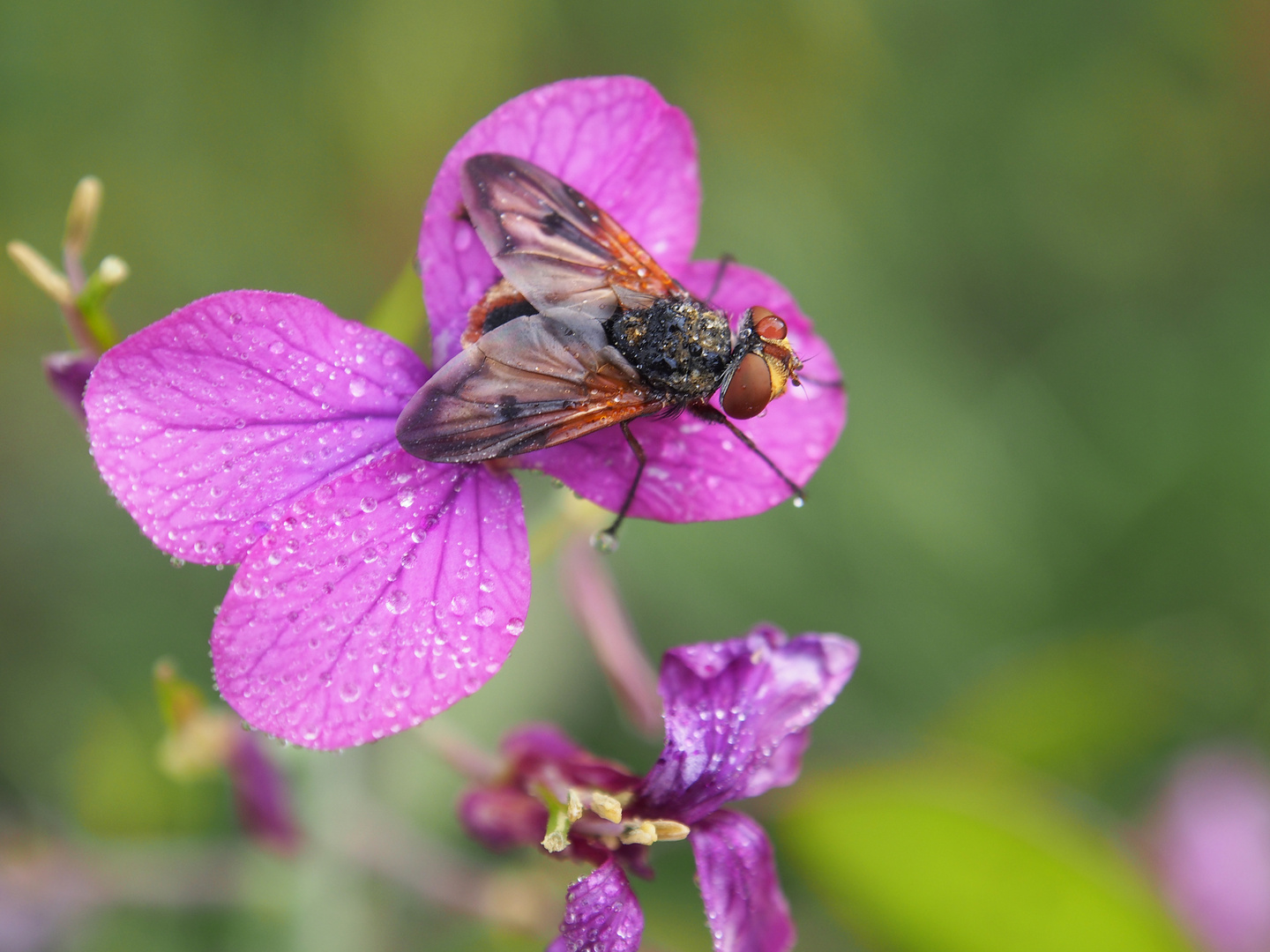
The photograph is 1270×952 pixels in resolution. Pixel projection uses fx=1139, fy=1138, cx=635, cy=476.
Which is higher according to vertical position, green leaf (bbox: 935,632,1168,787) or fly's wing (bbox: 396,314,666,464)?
fly's wing (bbox: 396,314,666,464)

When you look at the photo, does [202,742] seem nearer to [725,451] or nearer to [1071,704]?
[725,451]

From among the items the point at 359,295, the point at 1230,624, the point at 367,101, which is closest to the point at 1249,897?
the point at 1230,624

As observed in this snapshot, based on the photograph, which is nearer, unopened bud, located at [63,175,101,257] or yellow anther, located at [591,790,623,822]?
yellow anther, located at [591,790,623,822]

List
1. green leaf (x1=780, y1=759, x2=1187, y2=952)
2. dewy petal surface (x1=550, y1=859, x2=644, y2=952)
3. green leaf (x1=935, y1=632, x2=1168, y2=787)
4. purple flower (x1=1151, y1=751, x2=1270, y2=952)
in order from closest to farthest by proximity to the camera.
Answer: dewy petal surface (x1=550, y1=859, x2=644, y2=952) → green leaf (x1=780, y1=759, x2=1187, y2=952) → green leaf (x1=935, y1=632, x2=1168, y2=787) → purple flower (x1=1151, y1=751, x2=1270, y2=952)

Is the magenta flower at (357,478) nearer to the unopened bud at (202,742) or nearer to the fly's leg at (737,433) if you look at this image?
the fly's leg at (737,433)

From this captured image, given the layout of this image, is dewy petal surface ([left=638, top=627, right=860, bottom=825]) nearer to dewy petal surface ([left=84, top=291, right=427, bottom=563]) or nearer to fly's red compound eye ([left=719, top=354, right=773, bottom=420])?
fly's red compound eye ([left=719, top=354, right=773, bottom=420])

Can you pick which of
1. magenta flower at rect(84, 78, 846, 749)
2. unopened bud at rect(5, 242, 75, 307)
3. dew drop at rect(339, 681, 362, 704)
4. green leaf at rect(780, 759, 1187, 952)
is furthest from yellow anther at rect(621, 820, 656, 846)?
unopened bud at rect(5, 242, 75, 307)
